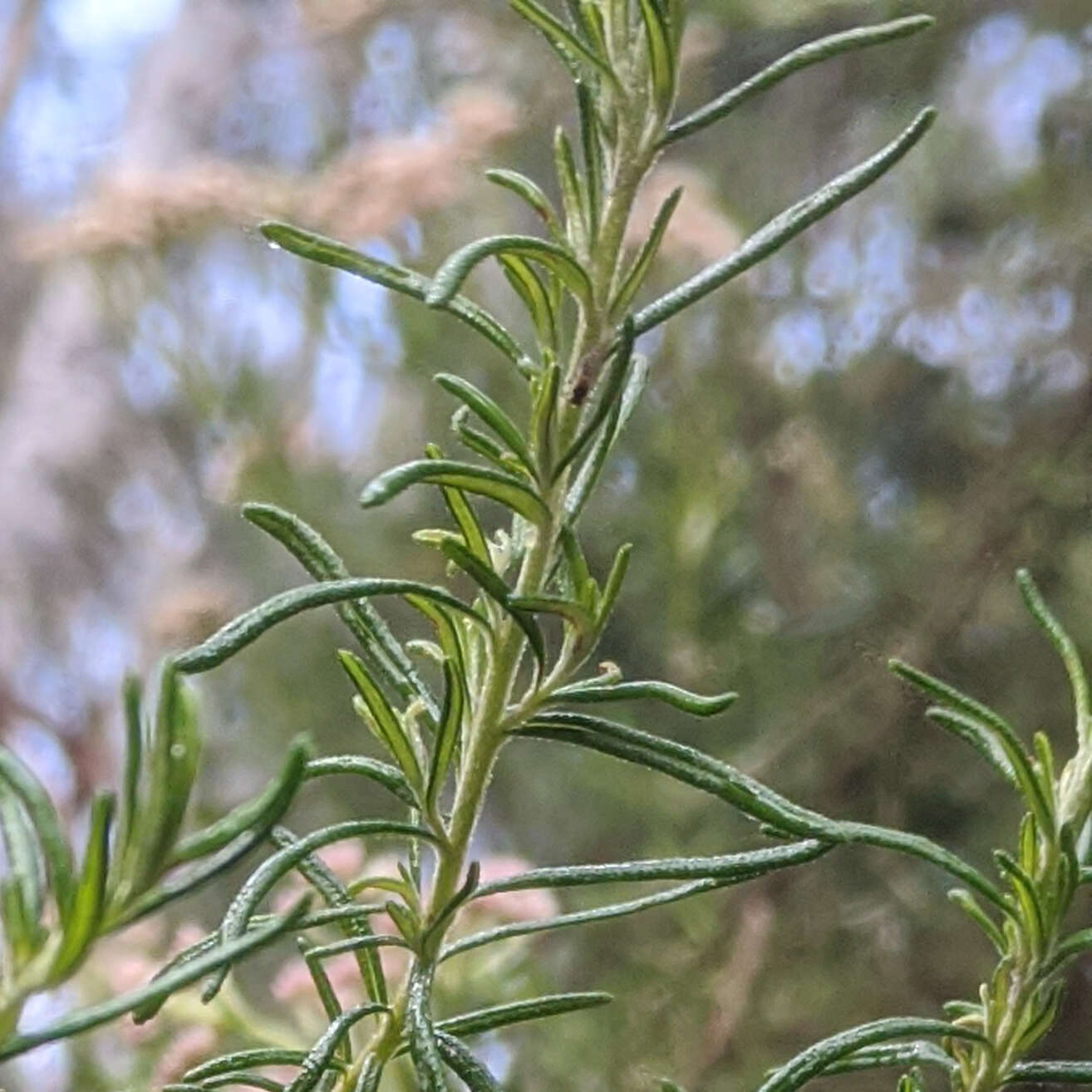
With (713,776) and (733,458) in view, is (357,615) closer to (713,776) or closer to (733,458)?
(713,776)

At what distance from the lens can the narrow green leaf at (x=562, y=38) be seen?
0.55 feet

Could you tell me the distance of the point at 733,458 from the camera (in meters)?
0.74

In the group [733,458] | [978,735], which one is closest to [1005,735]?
[978,735]

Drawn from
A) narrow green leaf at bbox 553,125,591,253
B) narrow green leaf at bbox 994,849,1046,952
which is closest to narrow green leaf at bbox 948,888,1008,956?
narrow green leaf at bbox 994,849,1046,952

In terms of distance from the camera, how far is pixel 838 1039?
6.9 inches

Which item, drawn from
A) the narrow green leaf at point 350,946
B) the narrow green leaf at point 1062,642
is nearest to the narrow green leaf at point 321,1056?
the narrow green leaf at point 350,946

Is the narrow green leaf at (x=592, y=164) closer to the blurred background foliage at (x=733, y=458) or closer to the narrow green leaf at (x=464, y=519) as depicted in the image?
the narrow green leaf at (x=464, y=519)

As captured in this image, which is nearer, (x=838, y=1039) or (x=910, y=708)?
(x=838, y=1039)

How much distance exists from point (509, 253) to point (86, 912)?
10cm

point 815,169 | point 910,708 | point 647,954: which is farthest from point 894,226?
point 647,954

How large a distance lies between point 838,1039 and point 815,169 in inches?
28.7

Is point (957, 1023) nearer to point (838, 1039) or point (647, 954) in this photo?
point (838, 1039)

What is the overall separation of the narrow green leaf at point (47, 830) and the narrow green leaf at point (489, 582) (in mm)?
58

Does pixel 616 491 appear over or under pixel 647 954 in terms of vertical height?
over
